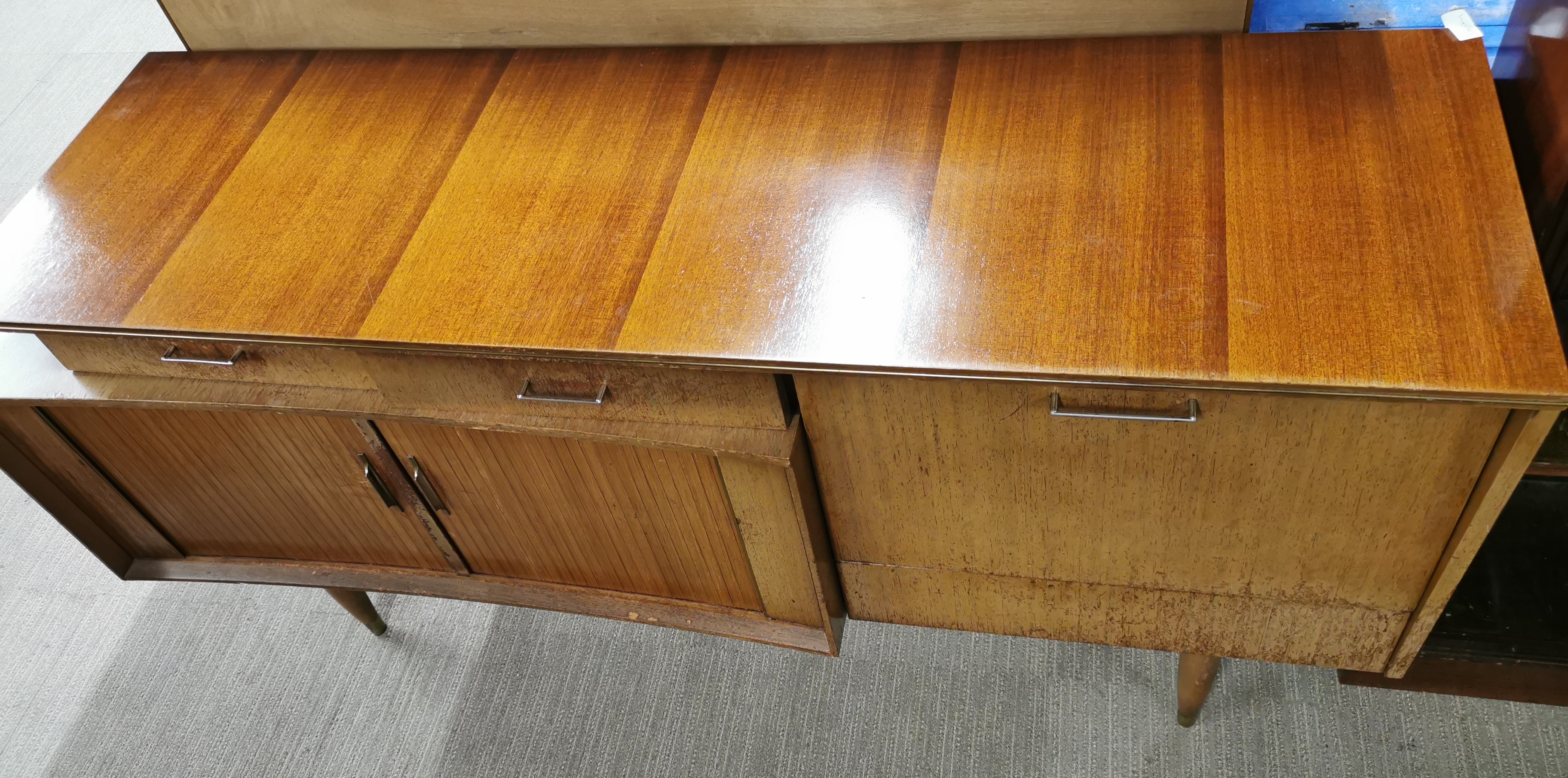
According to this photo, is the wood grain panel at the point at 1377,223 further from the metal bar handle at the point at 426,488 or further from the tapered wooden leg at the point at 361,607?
the tapered wooden leg at the point at 361,607

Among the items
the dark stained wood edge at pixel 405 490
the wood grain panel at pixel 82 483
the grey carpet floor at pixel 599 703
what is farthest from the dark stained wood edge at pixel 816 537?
the wood grain panel at pixel 82 483

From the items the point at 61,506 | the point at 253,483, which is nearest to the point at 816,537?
the point at 253,483

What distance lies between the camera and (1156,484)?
0.82m

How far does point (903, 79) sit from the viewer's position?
93 cm

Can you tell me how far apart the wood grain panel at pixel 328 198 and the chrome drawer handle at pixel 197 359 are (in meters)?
0.06

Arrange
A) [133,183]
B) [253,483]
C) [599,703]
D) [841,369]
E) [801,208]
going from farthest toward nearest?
1. [599,703]
2. [253,483]
3. [133,183]
4. [801,208]
5. [841,369]

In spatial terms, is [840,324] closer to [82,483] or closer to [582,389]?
[582,389]

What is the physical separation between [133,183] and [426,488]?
1.15 ft

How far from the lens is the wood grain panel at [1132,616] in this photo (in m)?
0.90

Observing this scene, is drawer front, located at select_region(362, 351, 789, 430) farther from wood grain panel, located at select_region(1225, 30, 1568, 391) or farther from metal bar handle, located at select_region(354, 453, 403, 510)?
wood grain panel, located at select_region(1225, 30, 1568, 391)

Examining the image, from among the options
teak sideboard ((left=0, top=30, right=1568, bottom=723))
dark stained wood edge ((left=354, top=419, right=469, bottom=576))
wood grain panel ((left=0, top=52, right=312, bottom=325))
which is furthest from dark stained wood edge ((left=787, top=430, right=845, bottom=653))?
wood grain panel ((left=0, top=52, right=312, bottom=325))

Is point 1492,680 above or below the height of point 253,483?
below

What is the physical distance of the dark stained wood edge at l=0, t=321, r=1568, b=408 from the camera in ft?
2.21

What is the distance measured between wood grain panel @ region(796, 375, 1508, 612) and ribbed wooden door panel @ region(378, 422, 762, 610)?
12 cm
